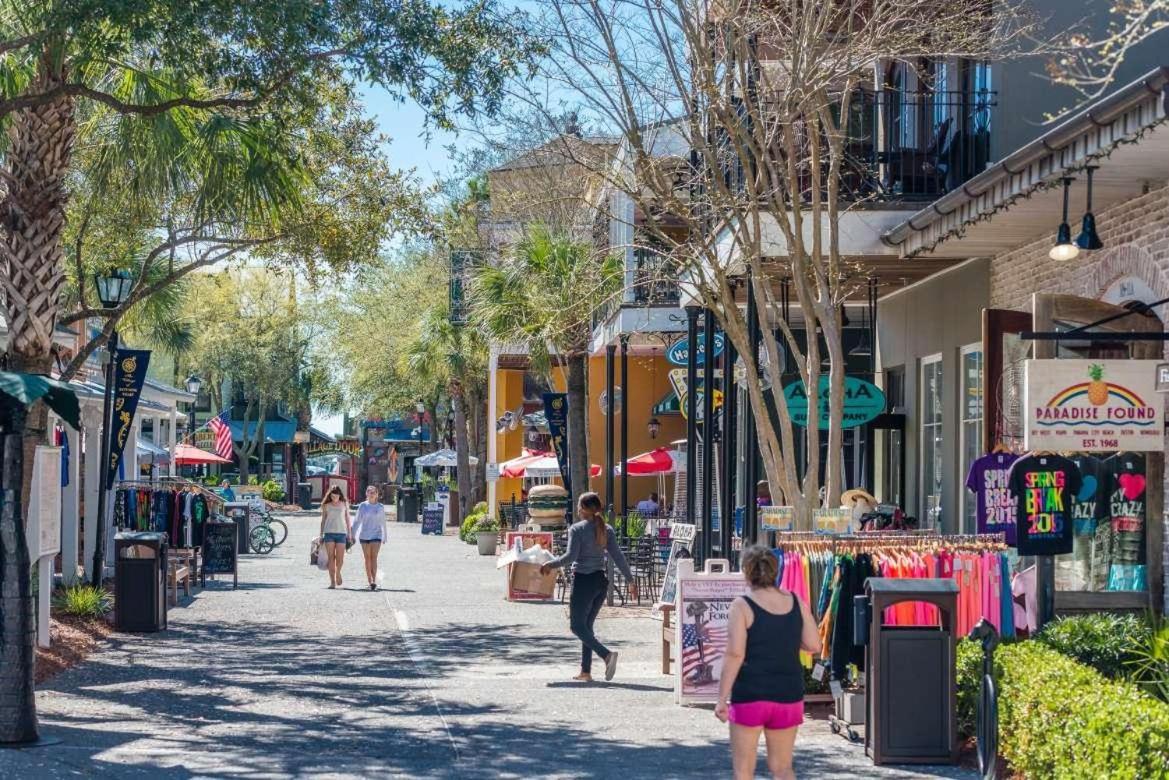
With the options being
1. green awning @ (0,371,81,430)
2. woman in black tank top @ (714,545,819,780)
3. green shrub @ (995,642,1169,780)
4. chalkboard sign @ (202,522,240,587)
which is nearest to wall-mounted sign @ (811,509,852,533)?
green shrub @ (995,642,1169,780)

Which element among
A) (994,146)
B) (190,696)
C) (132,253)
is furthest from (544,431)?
(190,696)

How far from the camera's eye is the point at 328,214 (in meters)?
19.5

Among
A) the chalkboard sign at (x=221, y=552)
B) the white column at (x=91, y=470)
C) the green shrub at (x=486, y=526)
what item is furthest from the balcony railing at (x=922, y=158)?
the green shrub at (x=486, y=526)

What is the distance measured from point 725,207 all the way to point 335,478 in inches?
1797

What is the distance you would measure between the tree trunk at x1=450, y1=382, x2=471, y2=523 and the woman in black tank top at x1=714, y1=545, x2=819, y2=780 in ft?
133

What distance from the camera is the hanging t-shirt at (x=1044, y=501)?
37.5ft

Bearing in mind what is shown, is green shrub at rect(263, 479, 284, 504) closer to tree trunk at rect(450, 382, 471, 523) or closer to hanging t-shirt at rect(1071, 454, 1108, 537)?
tree trunk at rect(450, 382, 471, 523)

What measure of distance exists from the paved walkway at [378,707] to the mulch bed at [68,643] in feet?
0.72

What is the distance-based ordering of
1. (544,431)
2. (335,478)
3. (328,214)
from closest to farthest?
1. (328,214)
2. (544,431)
3. (335,478)

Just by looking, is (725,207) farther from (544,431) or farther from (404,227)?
(544,431)

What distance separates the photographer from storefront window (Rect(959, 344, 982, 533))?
17.6 meters

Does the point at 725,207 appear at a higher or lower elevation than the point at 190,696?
higher

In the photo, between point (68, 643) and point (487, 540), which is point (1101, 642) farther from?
point (487, 540)

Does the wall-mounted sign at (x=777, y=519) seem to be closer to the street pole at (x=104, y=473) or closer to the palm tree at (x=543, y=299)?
the street pole at (x=104, y=473)
